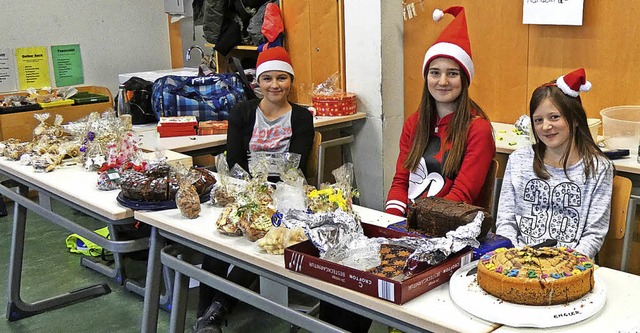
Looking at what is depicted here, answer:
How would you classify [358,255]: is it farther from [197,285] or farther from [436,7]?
[436,7]

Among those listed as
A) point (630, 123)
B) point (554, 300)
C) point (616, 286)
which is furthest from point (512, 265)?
point (630, 123)

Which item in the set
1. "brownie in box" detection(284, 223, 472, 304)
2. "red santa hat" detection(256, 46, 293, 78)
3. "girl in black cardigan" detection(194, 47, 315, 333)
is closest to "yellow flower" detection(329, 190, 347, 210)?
"brownie in box" detection(284, 223, 472, 304)

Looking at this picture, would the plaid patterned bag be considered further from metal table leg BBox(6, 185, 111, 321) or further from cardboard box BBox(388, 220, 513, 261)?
cardboard box BBox(388, 220, 513, 261)

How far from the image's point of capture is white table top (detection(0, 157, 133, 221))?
7.66ft

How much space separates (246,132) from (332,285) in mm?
1860

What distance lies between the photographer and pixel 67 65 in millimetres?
5484

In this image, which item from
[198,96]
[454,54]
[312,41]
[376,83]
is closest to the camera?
[454,54]

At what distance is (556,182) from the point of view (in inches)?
90.2

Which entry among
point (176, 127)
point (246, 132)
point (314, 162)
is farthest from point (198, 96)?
point (314, 162)

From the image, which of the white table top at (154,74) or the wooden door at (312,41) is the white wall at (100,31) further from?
the wooden door at (312,41)

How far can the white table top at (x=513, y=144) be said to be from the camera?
2.71 m

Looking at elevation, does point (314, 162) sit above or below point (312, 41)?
below

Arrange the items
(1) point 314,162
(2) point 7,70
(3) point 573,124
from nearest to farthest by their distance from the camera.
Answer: (3) point 573,124
(1) point 314,162
(2) point 7,70

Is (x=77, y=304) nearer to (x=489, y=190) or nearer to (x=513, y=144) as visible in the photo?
(x=489, y=190)
